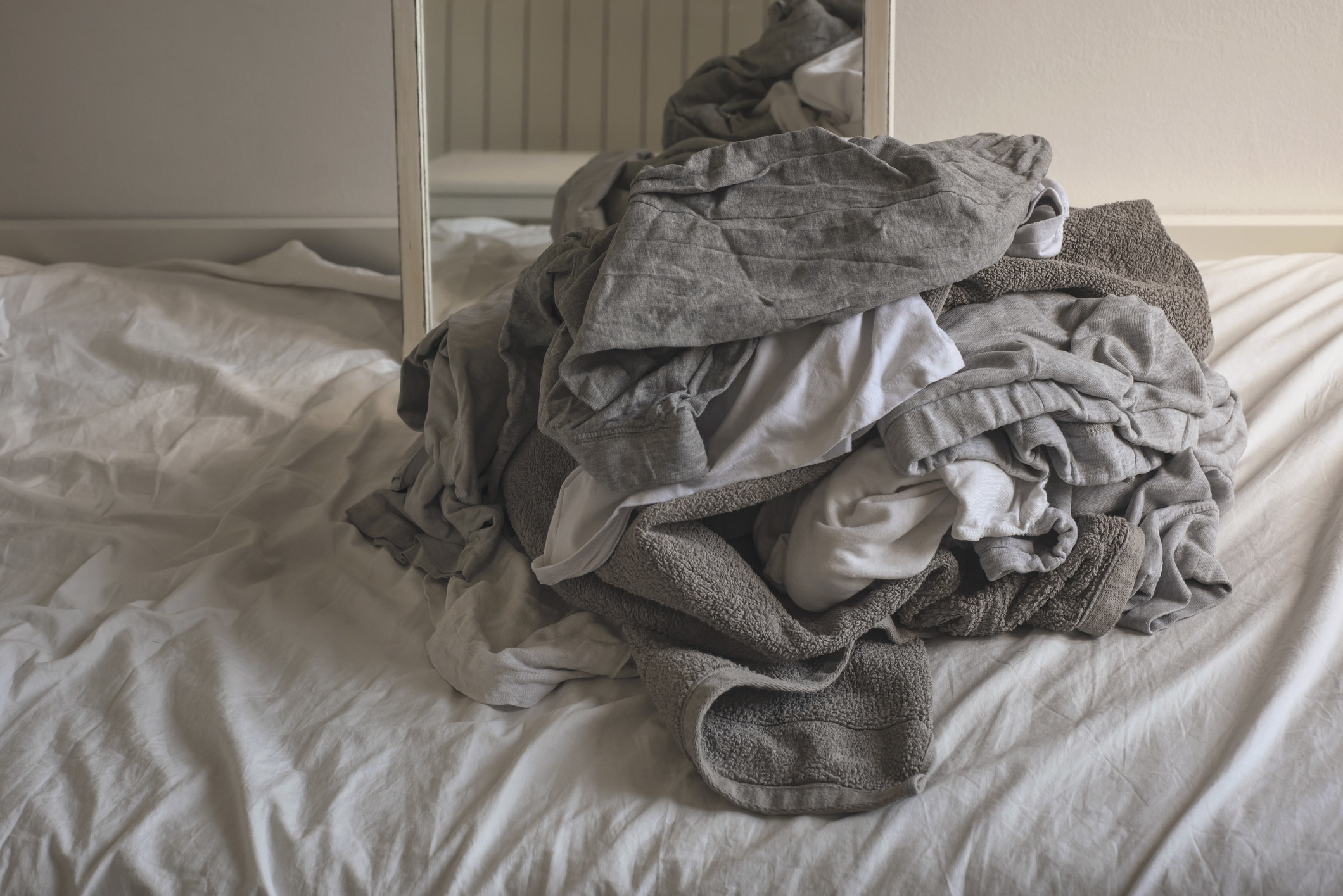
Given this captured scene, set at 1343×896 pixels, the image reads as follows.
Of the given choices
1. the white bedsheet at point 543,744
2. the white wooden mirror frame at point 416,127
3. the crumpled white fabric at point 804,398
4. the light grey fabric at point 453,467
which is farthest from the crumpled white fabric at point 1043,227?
the white wooden mirror frame at point 416,127

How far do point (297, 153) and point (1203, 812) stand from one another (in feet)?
6.16

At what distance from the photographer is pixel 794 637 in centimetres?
69

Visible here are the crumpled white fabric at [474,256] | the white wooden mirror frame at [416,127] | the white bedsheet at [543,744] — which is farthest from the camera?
the crumpled white fabric at [474,256]

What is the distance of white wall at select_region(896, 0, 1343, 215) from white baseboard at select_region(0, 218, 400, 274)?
3.34ft

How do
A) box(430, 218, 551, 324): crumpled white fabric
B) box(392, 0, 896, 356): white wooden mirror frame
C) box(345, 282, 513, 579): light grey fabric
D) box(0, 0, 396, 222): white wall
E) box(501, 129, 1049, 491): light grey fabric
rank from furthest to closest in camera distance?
box(0, 0, 396, 222): white wall
box(430, 218, 551, 324): crumpled white fabric
box(392, 0, 896, 356): white wooden mirror frame
box(345, 282, 513, 579): light grey fabric
box(501, 129, 1049, 491): light grey fabric

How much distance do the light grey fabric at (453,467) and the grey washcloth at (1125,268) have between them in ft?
1.54

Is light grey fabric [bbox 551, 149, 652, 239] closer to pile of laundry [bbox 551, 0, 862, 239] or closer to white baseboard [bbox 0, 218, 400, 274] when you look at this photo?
pile of laundry [bbox 551, 0, 862, 239]

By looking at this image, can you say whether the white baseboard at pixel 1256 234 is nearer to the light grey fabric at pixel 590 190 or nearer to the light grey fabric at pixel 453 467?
the light grey fabric at pixel 590 190

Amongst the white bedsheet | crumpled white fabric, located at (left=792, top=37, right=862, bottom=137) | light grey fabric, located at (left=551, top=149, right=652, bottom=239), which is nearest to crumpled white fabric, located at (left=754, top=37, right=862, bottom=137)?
crumpled white fabric, located at (left=792, top=37, right=862, bottom=137)

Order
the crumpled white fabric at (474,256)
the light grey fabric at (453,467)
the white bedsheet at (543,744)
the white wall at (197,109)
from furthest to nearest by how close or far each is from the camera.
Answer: the white wall at (197,109)
the crumpled white fabric at (474,256)
the light grey fabric at (453,467)
the white bedsheet at (543,744)

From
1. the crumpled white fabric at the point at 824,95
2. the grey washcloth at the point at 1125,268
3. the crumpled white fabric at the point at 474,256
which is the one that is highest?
the crumpled white fabric at the point at 824,95

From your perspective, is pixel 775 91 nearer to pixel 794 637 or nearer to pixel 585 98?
pixel 585 98

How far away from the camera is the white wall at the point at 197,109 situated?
1879 mm

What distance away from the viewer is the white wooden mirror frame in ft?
5.00
